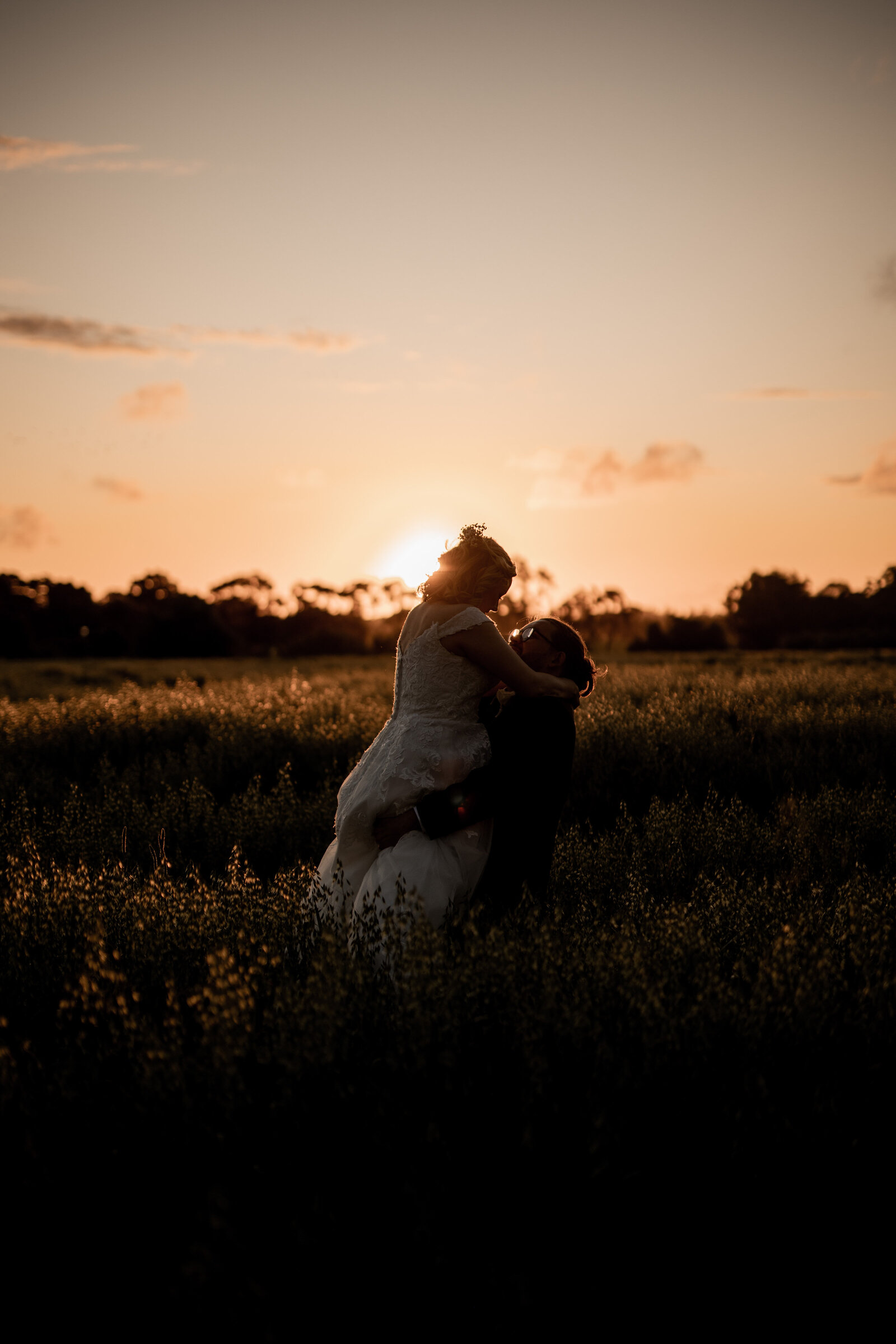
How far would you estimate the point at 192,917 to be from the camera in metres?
3.61

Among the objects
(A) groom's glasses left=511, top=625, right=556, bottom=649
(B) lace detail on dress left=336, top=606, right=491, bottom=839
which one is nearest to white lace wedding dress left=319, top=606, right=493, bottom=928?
(B) lace detail on dress left=336, top=606, right=491, bottom=839

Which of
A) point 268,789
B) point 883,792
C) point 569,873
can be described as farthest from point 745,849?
point 268,789

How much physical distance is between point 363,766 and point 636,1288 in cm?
243

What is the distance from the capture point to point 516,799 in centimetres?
369

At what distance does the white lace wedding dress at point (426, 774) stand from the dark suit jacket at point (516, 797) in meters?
0.07

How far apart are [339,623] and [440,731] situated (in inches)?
2231

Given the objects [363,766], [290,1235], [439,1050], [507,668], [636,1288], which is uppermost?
[507,668]

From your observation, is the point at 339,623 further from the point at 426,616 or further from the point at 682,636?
the point at 426,616

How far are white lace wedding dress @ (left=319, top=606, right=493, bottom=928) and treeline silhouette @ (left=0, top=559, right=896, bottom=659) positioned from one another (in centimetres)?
4298

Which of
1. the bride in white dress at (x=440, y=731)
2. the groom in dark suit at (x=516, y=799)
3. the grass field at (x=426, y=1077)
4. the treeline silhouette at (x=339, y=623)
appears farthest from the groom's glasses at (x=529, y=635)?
the treeline silhouette at (x=339, y=623)

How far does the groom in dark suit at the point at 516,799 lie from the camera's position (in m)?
3.68

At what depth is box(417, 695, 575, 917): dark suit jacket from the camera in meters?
3.68

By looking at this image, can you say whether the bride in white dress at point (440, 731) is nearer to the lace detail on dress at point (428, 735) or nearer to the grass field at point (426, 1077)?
the lace detail on dress at point (428, 735)

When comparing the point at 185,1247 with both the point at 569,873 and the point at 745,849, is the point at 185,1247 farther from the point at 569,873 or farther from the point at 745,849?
the point at 745,849
